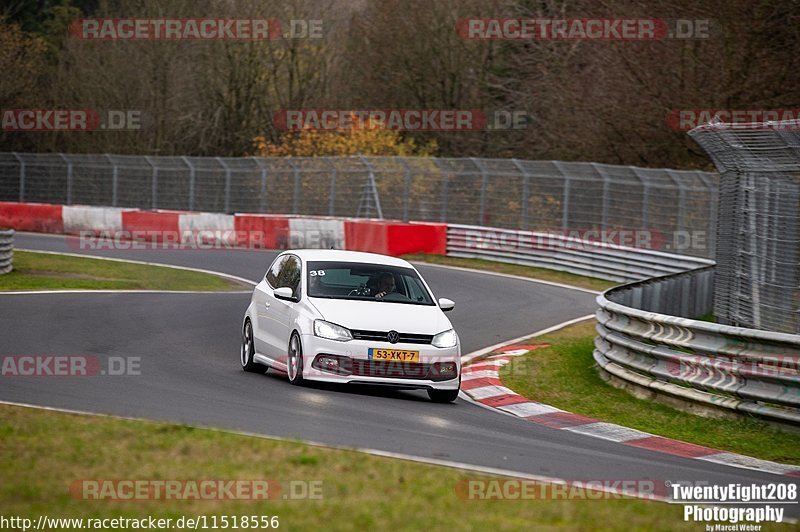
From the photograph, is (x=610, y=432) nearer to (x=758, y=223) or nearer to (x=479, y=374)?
(x=479, y=374)

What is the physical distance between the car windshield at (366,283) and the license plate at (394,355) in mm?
1001

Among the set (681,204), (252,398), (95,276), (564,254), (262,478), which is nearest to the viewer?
(262,478)

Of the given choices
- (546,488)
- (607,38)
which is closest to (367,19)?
(607,38)

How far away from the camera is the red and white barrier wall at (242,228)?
3247 cm

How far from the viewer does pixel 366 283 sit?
13.2 m

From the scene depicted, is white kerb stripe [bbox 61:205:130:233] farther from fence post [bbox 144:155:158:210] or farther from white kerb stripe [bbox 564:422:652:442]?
white kerb stripe [bbox 564:422:652:442]

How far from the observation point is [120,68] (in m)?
52.3

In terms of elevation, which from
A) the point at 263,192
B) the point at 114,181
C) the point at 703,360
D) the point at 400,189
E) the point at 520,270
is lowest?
the point at 520,270

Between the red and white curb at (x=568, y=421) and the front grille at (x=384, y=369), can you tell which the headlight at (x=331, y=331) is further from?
the red and white curb at (x=568, y=421)

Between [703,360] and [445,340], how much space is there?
8.34 ft

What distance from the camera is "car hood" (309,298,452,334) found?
12.1 m

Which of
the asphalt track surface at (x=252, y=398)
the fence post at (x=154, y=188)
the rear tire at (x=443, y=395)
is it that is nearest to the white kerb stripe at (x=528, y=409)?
the asphalt track surface at (x=252, y=398)

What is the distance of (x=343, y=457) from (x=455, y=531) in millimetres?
2103

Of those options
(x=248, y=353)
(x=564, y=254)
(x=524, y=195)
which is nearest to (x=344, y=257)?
(x=248, y=353)
